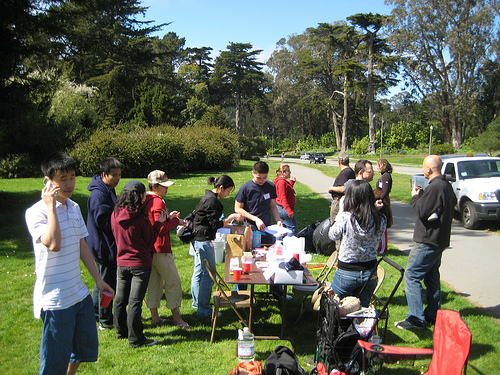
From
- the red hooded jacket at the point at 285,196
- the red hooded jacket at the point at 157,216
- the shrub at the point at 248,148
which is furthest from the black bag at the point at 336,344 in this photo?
the shrub at the point at 248,148

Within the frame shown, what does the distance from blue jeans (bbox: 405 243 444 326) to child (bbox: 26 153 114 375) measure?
3536 mm

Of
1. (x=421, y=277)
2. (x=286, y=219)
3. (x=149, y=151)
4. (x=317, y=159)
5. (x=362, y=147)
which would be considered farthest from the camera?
(x=362, y=147)

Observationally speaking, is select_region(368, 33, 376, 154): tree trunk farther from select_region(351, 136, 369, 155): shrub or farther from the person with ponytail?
the person with ponytail

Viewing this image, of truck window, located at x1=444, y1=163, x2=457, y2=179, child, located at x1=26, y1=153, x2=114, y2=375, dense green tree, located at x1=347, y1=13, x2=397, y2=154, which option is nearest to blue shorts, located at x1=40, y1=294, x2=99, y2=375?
child, located at x1=26, y1=153, x2=114, y2=375

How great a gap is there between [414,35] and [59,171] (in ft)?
190

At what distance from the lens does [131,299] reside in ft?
13.9

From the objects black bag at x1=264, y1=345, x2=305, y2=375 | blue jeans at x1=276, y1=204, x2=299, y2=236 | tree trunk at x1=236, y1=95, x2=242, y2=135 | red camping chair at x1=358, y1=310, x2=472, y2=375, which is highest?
tree trunk at x1=236, y1=95, x2=242, y2=135

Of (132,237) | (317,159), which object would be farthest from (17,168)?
(317,159)

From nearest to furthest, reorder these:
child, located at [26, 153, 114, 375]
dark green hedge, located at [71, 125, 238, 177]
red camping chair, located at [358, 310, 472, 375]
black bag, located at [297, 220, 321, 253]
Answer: child, located at [26, 153, 114, 375] < red camping chair, located at [358, 310, 472, 375] < black bag, located at [297, 220, 321, 253] < dark green hedge, located at [71, 125, 238, 177]

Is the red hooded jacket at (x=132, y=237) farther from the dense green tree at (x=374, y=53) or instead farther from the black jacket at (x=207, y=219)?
the dense green tree at (x=374, y=53)

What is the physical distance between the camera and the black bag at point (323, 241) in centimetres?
780

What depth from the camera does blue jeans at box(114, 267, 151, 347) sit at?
4215 millimetres

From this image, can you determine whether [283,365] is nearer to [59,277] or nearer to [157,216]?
[59,277]

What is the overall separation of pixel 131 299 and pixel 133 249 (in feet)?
1.80
